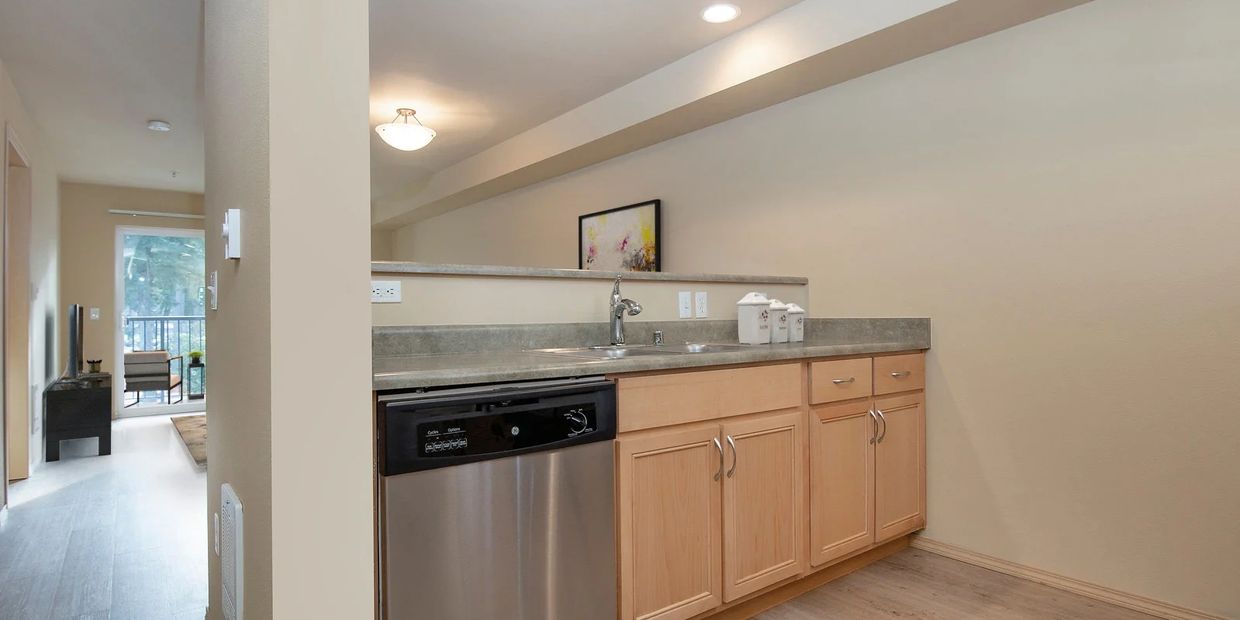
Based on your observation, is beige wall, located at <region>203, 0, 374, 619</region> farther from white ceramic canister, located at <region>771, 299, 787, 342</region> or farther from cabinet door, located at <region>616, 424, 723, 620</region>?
white ceramic canister, located at <region>771, 299, 787, 342</region>

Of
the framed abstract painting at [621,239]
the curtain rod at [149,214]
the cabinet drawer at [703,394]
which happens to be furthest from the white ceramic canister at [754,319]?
the curtain rod at [149,214]

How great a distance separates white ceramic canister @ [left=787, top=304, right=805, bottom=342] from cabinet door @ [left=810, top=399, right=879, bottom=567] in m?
0.60

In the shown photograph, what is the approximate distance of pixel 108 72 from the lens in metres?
3.47

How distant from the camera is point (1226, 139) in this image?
6.56 feet

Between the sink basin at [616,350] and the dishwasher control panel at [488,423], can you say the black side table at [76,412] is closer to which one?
the sink basin at [616,350]

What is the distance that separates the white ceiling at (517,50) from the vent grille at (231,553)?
2118 mm

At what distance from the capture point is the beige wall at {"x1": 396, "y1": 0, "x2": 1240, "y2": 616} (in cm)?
204

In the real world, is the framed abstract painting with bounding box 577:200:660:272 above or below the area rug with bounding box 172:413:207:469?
above

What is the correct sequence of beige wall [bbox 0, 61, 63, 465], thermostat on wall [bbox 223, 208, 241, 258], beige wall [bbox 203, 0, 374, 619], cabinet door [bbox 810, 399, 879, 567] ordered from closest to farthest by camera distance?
1. beige wall [bbox 203, 0, 374, 619]
2. thermostat on wall [bbox 223, 208, 241, 258]
3. cabinet door [bbox 810, 399, 879, 567]
4. beige wall [bbox 0, 61, 63, 465]

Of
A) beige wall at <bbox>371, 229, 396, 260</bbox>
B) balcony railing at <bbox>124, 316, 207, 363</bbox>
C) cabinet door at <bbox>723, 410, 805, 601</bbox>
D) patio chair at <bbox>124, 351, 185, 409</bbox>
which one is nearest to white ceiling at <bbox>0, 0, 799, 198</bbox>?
cabinet door at <bbox>723, 410, 805, 601</bbox>

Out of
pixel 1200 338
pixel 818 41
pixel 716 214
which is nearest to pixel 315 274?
pixel 818 41

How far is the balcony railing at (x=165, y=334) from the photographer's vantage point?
702cm

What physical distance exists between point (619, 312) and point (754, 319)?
67cm

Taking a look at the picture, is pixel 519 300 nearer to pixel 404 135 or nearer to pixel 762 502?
pixel 762 502
